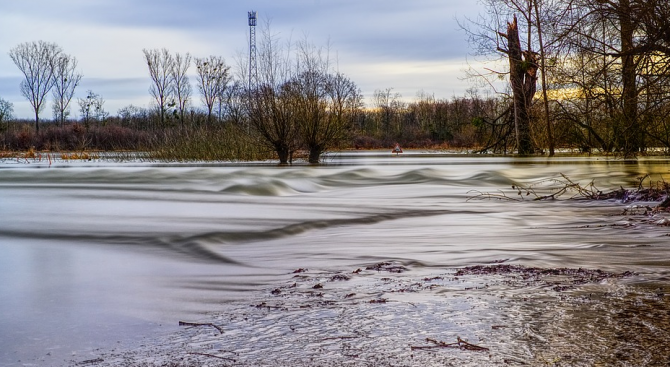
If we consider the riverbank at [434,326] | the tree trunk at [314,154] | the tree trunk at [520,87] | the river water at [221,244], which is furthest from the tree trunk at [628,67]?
the tree trunk at [314,154]

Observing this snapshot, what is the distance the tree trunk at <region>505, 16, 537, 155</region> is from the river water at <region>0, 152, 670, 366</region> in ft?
37.7

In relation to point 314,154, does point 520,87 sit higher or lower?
higher

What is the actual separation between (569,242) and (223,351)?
4704 millimetres

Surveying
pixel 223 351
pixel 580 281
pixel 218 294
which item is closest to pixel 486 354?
pixel 223 351

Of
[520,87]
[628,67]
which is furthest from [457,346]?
[520,87]

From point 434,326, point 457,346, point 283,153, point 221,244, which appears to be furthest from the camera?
point 283,153

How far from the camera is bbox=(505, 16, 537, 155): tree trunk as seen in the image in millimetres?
26797

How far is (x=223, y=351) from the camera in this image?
3.47m

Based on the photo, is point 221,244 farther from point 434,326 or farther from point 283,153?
point 283,153

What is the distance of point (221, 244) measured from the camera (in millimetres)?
8008

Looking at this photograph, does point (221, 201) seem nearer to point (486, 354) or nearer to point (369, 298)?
point (369, 298)

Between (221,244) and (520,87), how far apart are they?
2254 centimetres

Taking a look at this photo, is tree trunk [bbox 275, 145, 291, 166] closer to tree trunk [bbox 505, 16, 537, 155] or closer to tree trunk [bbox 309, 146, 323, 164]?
tree trunk [bbox 309, 146, 323, 164]

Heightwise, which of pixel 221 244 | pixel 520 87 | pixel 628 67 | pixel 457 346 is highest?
pixel 520 87
